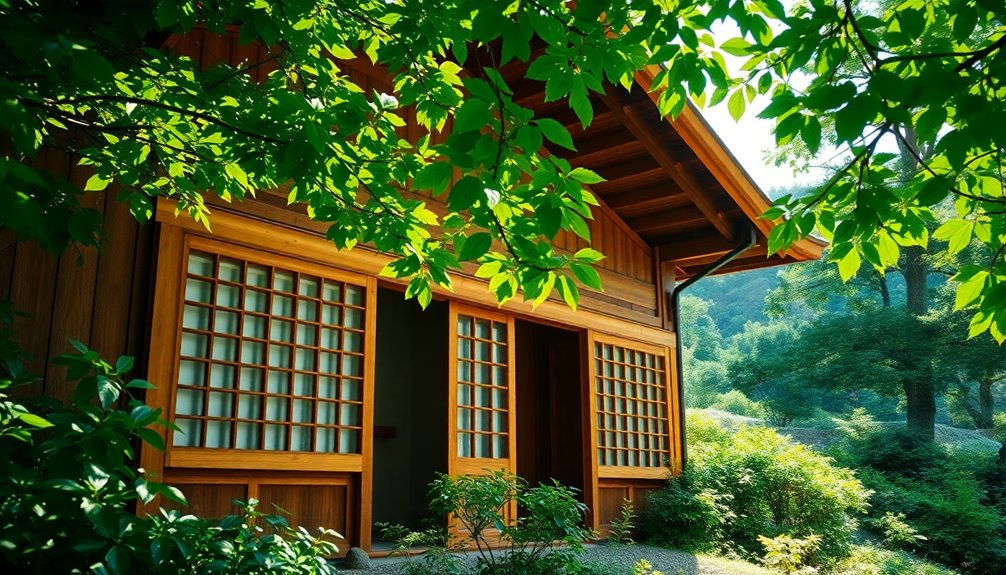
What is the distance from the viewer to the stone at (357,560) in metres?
4.47

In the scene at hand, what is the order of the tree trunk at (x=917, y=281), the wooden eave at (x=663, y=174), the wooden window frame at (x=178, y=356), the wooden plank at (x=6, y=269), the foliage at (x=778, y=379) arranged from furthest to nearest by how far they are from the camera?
the foliage at (x=778, y=379), the tree trunk at (x=917, y=281), the wooden eave at (x=663, y=174), the wooden window frame at (x=178, y=356), the wooden plank at (x=6, y=269)

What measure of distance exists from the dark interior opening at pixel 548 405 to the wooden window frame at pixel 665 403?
0.90 m

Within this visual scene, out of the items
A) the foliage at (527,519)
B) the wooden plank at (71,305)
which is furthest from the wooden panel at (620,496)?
the wooden plank at (71,305)

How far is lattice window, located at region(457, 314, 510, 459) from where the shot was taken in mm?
6012

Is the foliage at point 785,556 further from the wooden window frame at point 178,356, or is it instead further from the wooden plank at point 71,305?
the wooden plank at point 71,305

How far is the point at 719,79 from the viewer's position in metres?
1.83

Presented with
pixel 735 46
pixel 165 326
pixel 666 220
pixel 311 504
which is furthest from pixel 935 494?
pixel 735 46

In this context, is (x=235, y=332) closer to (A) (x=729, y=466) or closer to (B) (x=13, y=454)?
(B) (x=13, y=454)

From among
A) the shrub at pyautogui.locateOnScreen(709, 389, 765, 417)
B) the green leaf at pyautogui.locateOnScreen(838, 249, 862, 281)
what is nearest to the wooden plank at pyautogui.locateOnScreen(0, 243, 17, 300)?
the green leaf at pyautogui.locateOnScreen(838, 249, 862, 281)

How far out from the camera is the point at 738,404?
23.5 m

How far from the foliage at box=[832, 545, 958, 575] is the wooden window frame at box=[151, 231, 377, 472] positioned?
477cm

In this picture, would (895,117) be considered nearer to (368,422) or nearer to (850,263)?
(850,263)

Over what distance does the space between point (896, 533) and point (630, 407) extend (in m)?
4.37

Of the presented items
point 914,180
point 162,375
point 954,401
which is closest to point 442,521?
point 162,375
